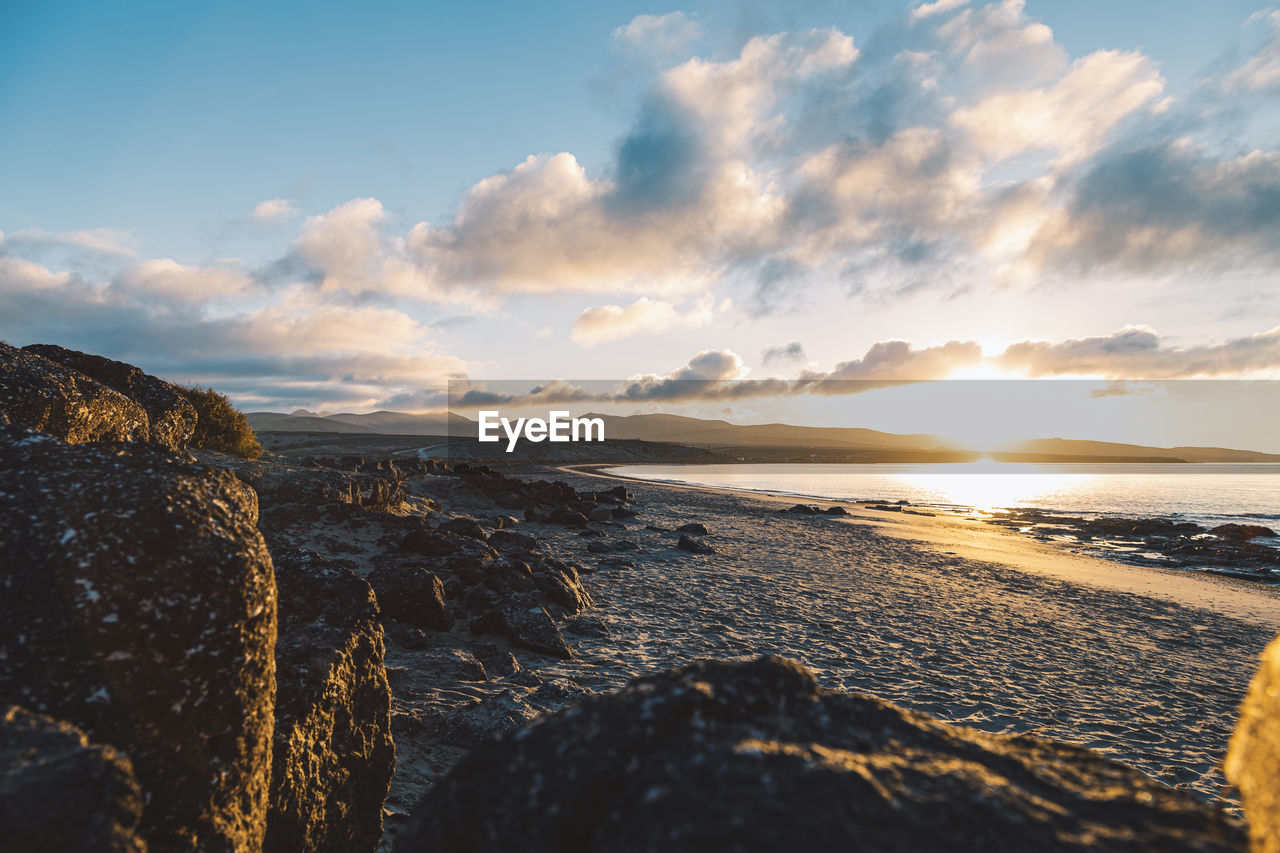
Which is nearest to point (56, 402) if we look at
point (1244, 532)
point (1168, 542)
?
point (1168, 542)

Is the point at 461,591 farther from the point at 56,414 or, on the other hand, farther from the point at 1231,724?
the point at 1231,724

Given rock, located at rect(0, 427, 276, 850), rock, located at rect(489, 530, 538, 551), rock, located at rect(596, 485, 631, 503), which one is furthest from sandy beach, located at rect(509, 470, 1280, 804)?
rock, located at rect(596, 485, 631, 503)

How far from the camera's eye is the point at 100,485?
2.78m

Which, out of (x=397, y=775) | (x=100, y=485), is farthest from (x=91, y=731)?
(x=397, y=775)

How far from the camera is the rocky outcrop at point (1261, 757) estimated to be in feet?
5.79

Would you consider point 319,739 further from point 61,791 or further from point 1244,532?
point 1244,532

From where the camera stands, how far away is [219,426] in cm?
1944

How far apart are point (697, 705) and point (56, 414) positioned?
16.4 feet

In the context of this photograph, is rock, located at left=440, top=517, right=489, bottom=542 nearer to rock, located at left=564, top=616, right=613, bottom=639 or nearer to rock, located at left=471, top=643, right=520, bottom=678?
rock, located at left=564, top=616, right=613, bottom=639

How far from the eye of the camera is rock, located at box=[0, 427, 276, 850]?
2426mm

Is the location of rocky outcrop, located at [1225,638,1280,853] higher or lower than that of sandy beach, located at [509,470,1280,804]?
higher

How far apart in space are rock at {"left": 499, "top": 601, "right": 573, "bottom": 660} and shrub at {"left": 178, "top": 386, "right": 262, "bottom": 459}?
15.1 m

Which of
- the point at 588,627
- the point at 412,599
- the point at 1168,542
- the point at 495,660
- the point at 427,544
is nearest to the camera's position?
the point at 495,660

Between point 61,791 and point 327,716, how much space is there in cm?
249
